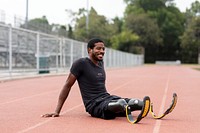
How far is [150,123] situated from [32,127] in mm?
1683

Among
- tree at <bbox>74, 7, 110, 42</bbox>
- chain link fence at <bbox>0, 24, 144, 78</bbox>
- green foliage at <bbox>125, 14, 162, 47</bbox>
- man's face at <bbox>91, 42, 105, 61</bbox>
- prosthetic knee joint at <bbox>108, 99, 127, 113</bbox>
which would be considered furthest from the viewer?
green foliage at <bbox>125, 14, 162, 47</bbox>

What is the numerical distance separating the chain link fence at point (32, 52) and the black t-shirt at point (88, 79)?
36.9ft

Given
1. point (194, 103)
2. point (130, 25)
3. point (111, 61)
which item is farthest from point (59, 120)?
point (130, 25)

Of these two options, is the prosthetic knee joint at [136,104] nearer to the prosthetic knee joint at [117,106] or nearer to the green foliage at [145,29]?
the prosthetic knee joint at [117,106]

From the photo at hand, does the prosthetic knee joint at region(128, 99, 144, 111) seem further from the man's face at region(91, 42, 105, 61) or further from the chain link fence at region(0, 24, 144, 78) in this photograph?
the chain link fence at region(0, 24, 144, 78)

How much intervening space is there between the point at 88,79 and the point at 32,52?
1571 cm

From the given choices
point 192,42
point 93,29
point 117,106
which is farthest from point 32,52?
point 192,42

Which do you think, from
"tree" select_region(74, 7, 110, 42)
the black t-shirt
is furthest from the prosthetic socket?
"tree" select_region(74, 7, 110, 42)

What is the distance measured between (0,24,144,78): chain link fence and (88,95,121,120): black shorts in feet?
37.5

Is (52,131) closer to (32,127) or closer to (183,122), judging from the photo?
(32,127)

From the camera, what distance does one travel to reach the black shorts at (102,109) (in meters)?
6.00

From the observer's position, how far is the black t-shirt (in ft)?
20.5

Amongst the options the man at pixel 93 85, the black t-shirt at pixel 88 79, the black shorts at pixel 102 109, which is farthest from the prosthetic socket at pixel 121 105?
the black t-shirt at pixel 88 79

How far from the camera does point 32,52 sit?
21594 millimetres
